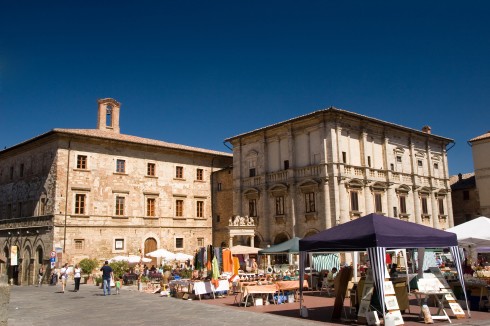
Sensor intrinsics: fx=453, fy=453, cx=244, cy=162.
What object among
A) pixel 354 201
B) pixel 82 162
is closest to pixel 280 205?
pixel 354 201

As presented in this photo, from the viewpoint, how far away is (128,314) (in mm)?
14023

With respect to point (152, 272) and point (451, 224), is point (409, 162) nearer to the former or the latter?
point (451, 224)

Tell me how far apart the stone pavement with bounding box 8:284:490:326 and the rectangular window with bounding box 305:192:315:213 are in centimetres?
1359

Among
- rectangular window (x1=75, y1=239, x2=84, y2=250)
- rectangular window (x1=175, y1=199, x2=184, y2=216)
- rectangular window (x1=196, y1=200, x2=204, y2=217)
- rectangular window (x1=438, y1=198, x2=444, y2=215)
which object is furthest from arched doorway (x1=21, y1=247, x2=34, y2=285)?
rectangular window (x1=438, y1=198, x2=444, y2=215)

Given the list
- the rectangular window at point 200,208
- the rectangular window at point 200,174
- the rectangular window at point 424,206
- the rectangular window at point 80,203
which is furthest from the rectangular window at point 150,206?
the rectangular window at point 424,206

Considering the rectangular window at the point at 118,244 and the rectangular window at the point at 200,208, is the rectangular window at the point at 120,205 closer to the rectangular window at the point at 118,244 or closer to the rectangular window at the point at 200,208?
the rectangular window at the point at 118,244

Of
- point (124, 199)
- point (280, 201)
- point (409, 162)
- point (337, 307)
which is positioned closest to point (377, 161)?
point (409, 162)

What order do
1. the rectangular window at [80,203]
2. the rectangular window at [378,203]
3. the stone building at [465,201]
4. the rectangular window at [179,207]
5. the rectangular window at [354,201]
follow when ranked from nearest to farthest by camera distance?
the rectangular window at [354,201] < the rectangular window at [378,203] < the rectangular window at [80,203] < the rectangular window at [179,207] < the stone building at [465,201]

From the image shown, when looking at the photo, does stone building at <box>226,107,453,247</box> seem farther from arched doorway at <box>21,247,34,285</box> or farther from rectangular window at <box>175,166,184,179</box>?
arched doorway at <box>21,247,34,285</box>

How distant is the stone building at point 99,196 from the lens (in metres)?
31.1

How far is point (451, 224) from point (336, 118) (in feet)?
47.1

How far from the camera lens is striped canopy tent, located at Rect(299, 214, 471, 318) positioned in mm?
10625

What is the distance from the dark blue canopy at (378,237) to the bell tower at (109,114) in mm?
28830

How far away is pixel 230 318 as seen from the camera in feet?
41.6
